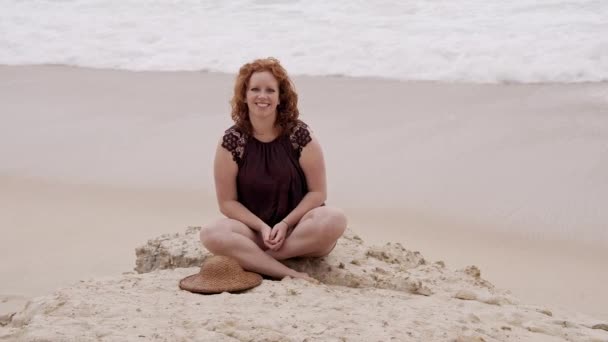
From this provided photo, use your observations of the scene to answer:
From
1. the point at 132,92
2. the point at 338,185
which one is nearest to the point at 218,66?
the point at 132,92

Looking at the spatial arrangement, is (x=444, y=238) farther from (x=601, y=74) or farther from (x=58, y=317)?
(x=601, y=74)

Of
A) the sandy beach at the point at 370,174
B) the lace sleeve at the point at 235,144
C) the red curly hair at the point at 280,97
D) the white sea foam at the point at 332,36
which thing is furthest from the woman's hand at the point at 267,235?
the white sea foam at the point at 332,36

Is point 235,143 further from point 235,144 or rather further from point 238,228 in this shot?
point 238,228

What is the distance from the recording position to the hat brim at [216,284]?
3.84 meters

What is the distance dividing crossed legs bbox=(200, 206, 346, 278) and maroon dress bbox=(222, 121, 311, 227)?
16 cm

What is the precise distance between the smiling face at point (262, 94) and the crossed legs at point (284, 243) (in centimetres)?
52

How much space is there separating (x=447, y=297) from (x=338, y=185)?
2282 mm

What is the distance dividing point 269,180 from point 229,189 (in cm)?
20

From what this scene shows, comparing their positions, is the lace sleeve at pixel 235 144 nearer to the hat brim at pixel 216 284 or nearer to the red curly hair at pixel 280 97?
the red curly hair at pixel 280 97

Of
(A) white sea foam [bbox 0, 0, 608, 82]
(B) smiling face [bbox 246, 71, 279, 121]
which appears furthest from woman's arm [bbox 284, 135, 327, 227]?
(A) white sea foam [bbox 0, 0, 608, 82]

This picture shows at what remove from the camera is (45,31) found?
11.5 metres

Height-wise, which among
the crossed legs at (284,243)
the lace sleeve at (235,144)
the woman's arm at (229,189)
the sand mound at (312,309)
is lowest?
the sand mound at (312,309)

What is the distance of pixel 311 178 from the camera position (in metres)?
4.19

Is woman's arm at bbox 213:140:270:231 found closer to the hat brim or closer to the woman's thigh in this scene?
the woman's thigh
